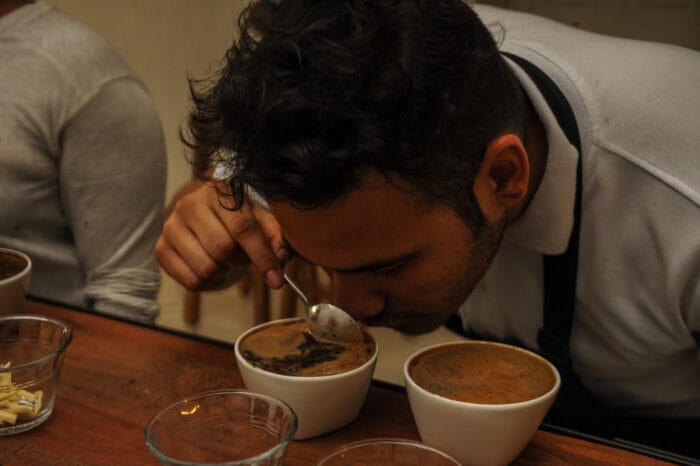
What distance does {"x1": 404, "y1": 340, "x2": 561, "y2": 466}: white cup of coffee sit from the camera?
0.71 metres

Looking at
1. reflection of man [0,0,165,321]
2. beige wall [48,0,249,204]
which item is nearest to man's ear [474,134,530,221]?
reflection of man [0,0,165,321]

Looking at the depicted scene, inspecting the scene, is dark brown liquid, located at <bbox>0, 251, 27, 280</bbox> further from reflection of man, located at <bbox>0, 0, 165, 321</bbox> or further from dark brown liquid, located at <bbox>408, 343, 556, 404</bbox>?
dark brown liquid, located at <bbox>408, 343, 556, 404</bbox>

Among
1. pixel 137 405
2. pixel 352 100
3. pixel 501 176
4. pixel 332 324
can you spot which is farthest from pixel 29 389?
pixel 501 176

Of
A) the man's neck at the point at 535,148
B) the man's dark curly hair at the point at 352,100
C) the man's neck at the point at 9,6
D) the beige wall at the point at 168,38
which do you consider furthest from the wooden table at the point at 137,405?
the beige wall at the point at 168,38

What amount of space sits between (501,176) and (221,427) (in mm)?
410

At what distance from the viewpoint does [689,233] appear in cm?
95

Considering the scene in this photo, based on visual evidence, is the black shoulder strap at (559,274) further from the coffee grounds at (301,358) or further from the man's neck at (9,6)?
the man's neck at (9,6)

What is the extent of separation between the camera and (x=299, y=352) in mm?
856

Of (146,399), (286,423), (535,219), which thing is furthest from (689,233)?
(146,399)

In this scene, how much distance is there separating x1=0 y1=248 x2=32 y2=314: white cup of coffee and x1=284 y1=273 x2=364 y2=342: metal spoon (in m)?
0.35

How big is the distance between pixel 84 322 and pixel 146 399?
0.22 m

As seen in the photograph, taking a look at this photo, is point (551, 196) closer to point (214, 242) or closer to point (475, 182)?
point (475, 182)

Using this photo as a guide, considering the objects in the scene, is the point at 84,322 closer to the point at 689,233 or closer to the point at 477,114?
the point at 477,114

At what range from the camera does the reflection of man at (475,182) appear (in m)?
0.77
